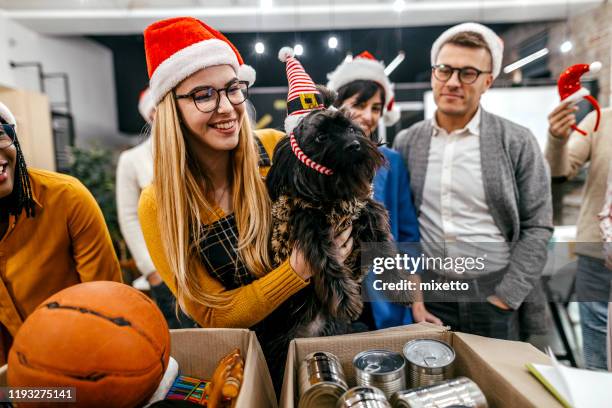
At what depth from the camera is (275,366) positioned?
0.89 m

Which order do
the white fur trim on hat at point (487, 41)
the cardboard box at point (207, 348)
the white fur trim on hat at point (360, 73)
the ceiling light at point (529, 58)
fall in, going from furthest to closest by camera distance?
the white fur trim on hat at point (360, 73), the ceiling light at point (529, 58), the white fur trim on hat at point (487, 41), the cardboard box at point (207, 348)

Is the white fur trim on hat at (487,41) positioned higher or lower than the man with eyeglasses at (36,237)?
higher

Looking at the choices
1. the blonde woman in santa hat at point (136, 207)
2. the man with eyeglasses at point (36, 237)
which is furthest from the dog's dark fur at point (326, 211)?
the blonde woman in santa hat at point (136, 207)

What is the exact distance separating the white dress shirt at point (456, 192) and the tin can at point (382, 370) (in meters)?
0.46

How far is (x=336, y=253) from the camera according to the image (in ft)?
2.69

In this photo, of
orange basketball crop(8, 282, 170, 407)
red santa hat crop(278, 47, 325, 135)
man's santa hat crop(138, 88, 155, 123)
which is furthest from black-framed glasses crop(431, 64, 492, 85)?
orange basketball crop(8, 282, 170, 407)

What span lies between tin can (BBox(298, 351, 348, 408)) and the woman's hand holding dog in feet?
0.75

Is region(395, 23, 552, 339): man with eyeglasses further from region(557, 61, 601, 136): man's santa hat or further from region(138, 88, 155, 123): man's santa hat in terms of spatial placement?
region(138, 88, 155, 123): man's santa hat

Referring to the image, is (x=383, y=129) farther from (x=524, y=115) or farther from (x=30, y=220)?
(x=30, y=220)

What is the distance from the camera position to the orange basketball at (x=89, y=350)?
1.56ft

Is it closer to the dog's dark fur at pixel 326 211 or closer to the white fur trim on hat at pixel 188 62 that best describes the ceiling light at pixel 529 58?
the dog's dark fur at pixel 326 211

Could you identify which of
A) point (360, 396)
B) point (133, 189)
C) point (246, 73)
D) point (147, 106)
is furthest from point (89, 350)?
point (133, 189)

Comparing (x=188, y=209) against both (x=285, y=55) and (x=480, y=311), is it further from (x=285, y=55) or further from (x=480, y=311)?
(x=480, y=311)

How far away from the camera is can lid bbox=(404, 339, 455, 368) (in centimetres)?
60
